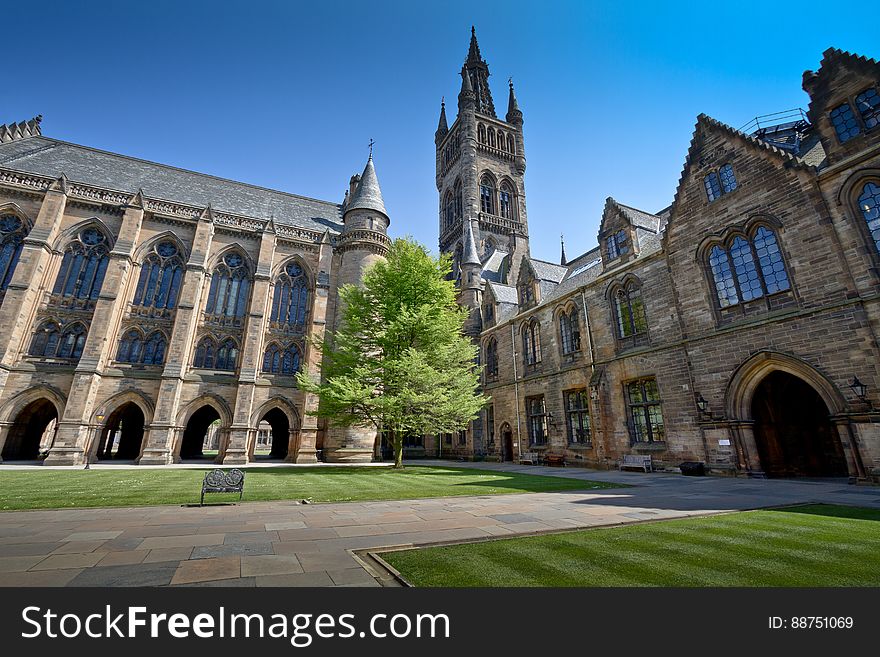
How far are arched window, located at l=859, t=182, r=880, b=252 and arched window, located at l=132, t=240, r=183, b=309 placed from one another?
3472cm

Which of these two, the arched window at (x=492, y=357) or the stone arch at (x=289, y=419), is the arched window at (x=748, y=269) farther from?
the stone arch at (x=289, y=419)

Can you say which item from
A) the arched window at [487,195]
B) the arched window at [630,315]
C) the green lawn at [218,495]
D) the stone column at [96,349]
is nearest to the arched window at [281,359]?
the stone column at [96,349]

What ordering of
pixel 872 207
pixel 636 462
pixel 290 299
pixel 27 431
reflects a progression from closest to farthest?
pixel 872 207 → pixel 636 462 → pixel 27 431 → pixel 290 299

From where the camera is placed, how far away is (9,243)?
2439 centimetres

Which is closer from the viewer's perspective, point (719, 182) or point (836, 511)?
point (836, 511)

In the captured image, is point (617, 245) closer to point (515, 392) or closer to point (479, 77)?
point (515, 392)

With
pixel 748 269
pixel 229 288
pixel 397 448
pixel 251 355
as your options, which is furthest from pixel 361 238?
pixel 748 269

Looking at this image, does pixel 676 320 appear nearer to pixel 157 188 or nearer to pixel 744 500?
pixel 744 500

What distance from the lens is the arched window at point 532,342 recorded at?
Result: 25.1 metres

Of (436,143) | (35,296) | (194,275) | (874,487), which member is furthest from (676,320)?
(436,143)

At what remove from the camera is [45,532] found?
5.46m

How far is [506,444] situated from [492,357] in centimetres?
654

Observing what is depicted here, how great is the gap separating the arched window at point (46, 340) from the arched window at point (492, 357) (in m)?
27.8

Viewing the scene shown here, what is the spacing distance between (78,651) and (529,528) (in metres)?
5.07
